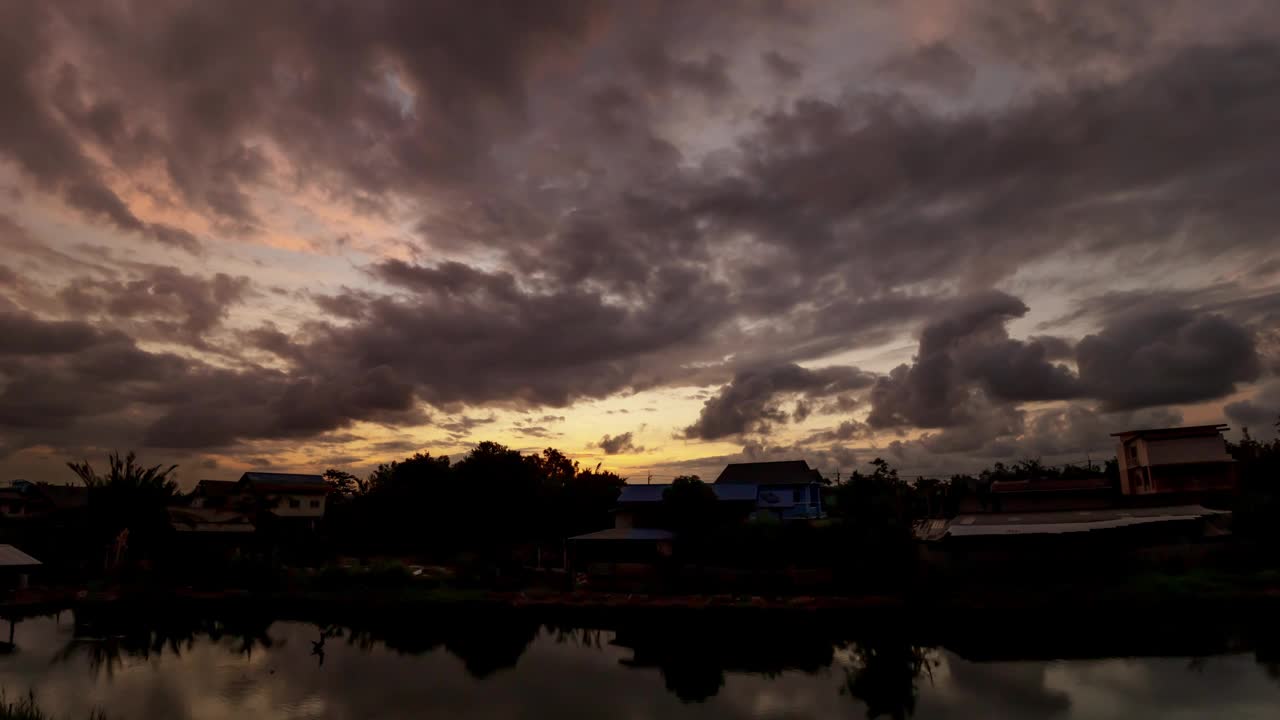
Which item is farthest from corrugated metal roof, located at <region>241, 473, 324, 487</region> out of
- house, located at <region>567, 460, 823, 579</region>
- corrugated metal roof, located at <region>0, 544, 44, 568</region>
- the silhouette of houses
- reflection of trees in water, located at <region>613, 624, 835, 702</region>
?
the silhouette of houses

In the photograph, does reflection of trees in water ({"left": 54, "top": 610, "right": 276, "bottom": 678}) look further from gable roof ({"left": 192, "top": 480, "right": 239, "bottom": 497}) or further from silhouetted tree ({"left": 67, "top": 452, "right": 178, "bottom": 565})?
gable roof ({"left": 192, "top": 480, "right": 239, "bottom": 497})

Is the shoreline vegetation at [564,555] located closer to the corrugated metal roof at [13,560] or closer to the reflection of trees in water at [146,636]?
the corrugated metal roof at [13,560]

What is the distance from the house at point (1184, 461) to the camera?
52250 millimetres

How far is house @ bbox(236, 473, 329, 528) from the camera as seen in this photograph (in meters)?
69.0

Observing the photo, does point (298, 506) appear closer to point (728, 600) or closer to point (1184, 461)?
point (728, 600)

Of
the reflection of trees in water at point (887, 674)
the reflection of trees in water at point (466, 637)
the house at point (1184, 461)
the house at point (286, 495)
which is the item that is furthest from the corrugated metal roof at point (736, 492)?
the house at point (286, 495)

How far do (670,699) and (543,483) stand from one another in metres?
41.6

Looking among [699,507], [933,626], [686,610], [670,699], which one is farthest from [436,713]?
[699,507]

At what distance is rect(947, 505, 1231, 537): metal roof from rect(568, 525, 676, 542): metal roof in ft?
55.4

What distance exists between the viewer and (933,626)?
33875 millimetres

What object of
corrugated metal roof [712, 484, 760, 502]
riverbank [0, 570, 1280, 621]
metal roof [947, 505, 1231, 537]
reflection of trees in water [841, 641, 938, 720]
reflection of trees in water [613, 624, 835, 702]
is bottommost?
reflection of trees in water [841, 641, 938, 720]

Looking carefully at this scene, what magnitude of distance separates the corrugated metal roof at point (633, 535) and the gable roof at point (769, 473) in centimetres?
1651

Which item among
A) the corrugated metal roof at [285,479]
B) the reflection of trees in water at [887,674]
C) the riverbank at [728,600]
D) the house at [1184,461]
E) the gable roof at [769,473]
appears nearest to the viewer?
the reflection of trees in water at [887,674]

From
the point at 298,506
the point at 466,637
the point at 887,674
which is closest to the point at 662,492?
the point at 466,637
